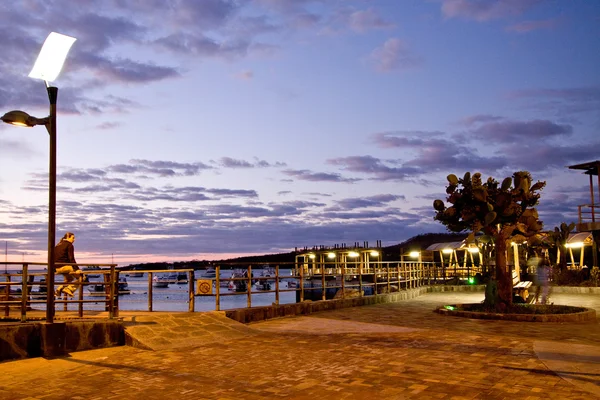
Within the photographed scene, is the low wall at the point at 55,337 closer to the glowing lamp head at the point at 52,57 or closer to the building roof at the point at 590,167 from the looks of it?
the glowing lamp head at the point at 52,57

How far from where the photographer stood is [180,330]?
10062mm

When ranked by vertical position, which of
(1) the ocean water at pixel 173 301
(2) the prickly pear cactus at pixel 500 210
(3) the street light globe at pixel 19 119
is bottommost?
(1) the ocean water at pixel 173 301

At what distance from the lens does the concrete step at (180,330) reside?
9.34m

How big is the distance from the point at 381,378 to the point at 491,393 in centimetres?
131

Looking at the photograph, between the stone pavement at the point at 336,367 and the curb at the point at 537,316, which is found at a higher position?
the stone pavement at the point at 336,367

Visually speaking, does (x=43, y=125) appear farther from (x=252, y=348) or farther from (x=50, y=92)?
(x=252, y=348)

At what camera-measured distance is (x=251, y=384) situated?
6484mm

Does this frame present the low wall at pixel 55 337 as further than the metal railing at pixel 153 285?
No

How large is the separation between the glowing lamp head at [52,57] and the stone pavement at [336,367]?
449 cm

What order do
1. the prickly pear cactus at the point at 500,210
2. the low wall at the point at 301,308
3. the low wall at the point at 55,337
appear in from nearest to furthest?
the low wall at the point at 55,337 → the low wall at the point at 301,308 → the prickly pear cactus at the point at 500,210

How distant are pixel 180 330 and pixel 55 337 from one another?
7.03ft

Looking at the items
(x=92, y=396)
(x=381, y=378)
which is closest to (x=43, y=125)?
(x=92, y=396)

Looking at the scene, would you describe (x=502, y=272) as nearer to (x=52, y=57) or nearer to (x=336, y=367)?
(x=336, y=367)

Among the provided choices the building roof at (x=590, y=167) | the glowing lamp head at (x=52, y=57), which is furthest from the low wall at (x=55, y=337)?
the building roof at (x=590, y=167)
